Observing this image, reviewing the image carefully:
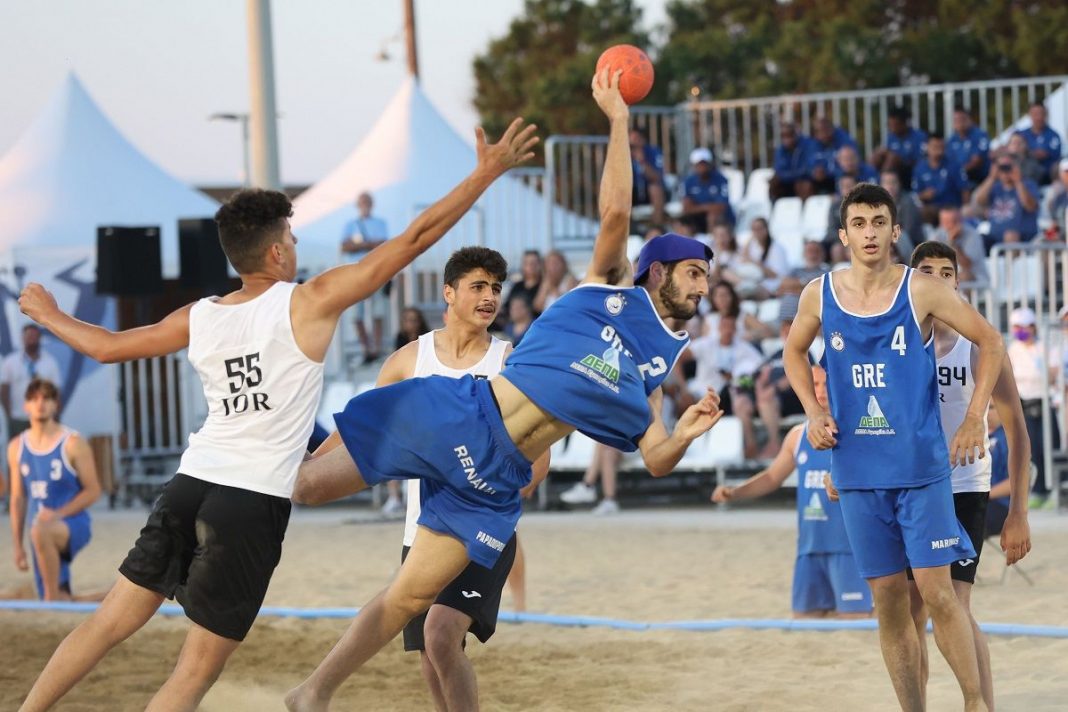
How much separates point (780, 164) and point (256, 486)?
13.3m

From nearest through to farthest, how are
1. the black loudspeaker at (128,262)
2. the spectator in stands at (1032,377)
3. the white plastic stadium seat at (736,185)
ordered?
the spectator in stands at (1032,377), the black loudspeaker at (128,262), the white plastic stadium seat at (736,185)

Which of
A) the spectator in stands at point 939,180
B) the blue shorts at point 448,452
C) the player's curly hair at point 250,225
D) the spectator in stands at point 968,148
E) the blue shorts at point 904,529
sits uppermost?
the spectator in stands at point 968,148

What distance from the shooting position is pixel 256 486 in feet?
16.2

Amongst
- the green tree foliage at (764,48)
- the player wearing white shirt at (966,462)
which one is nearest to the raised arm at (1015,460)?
the player wearing white shirt at (966,462)

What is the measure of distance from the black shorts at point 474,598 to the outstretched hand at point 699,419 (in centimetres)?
94

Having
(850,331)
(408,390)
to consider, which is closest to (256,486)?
(408,390)

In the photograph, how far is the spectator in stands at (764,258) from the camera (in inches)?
622

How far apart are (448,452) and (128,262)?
11.6 metres

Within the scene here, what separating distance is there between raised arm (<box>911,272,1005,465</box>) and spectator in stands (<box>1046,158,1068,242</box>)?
9876 millimetres

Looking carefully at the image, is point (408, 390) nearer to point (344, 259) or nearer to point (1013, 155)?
point (1013, 155)

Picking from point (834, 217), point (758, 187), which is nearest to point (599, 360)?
point (834, 217)

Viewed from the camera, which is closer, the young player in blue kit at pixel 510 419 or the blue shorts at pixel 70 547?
the young player in blue kit at pixel 510 419

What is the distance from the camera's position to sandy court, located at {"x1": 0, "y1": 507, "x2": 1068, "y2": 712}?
264 inches

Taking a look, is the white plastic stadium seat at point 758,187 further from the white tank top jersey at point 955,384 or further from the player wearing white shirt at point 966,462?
the white tank top jersey at point 955,384
